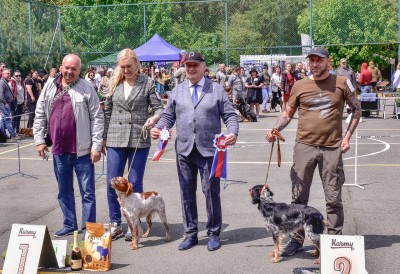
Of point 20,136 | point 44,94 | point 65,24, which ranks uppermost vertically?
point 65,24

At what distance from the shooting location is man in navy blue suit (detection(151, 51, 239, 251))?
686 centimetres

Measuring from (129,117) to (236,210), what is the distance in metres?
2.28

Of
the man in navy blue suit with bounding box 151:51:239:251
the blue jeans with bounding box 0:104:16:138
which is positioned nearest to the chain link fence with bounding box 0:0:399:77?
the blue jeans with bounding box 0:104:16:138

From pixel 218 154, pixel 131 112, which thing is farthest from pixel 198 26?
pixel 218 154

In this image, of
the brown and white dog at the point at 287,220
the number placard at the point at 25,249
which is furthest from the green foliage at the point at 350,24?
the number placard at the point at 25,249

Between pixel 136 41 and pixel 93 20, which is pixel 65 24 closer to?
pixel 93 20

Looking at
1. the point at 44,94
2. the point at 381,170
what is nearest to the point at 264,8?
the point at 381,170

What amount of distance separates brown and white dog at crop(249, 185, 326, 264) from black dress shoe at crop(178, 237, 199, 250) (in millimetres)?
896

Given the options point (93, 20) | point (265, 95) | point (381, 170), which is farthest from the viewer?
point (93, 20)

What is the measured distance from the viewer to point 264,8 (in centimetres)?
3075

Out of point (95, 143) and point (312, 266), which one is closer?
point (312, 266)

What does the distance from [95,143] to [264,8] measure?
2444 cm

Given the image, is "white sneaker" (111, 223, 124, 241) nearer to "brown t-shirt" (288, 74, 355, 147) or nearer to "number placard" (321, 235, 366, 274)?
"brown t-shirt" (288, 74, 355, 147)

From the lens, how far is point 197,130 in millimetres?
6867
